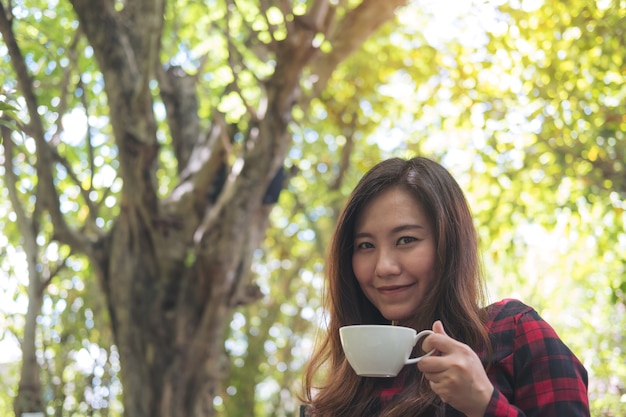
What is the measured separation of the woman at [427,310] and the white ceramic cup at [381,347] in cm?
7

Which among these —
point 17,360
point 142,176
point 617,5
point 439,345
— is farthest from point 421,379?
point 17,360

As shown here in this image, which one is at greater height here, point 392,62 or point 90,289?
point 392,62

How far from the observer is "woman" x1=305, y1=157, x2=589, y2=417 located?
3.91 feet

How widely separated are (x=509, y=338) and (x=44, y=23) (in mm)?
2543

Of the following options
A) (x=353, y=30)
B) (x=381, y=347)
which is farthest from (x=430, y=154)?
(x=381, y=347)

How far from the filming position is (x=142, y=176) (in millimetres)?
3471

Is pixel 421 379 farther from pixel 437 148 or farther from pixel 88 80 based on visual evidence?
pixel 437 148

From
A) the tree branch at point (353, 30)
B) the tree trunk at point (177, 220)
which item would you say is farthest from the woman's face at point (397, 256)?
the tree branch at point (353, 30)

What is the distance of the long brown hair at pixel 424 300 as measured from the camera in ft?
4.33

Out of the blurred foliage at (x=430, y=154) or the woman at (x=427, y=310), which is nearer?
the woman at (x=427, y=310)

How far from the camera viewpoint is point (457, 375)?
1048mm

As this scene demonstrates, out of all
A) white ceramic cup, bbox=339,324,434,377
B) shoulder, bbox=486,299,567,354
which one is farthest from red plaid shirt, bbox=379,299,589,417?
white ceramic cup, bbox=339,324,434,377

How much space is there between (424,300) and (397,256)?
0.09m

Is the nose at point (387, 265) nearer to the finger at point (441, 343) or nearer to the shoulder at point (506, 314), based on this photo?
the shoulder at point (506, 314)
